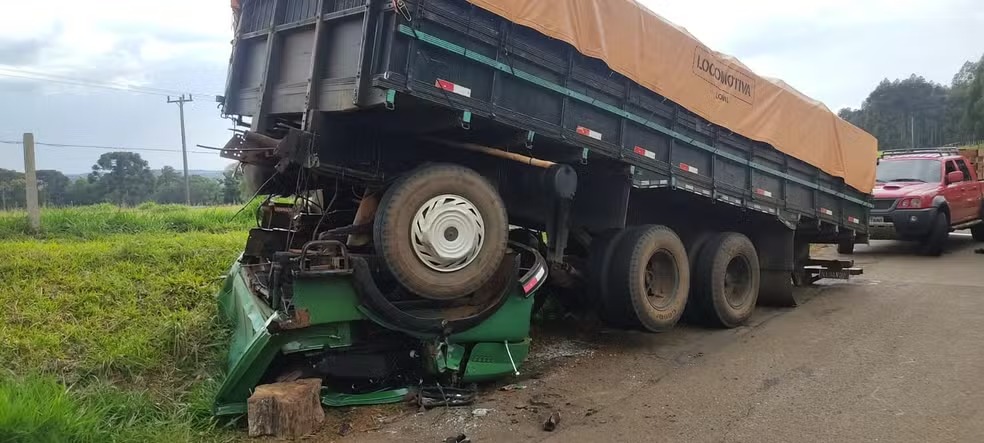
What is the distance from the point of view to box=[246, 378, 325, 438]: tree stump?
429 cm

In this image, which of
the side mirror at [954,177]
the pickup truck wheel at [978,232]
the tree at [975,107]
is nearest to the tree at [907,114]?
the tree at [975,107]

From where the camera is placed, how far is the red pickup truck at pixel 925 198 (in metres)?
12.8

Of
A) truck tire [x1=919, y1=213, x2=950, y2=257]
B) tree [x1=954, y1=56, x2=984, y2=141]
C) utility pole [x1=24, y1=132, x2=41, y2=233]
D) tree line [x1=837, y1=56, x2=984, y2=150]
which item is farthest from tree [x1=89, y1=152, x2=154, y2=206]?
tree [x1=954, y1=56, x2=984, y2=141]

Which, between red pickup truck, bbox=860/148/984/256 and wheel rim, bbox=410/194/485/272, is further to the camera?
red pickup truck, bbox=860/148/984/256

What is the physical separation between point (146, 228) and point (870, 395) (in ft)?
32.1

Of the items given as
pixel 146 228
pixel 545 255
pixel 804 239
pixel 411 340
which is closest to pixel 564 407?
pixel 411 340

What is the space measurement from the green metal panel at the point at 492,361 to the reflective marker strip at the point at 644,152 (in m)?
2.19

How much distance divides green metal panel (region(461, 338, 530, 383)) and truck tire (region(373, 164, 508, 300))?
1.62 feet

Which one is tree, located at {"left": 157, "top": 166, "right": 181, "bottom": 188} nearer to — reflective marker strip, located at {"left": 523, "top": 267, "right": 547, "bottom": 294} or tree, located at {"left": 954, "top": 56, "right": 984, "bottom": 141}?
reflective marker strip, located at {"left": 523, "top": 267, "right": 547, "bottom": 294}

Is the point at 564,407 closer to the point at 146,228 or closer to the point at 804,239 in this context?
the point at 804,239

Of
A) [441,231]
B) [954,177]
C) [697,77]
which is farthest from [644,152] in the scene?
[954,177]

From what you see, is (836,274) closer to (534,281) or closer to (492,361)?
(534,281)

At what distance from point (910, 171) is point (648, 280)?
10.0 metres

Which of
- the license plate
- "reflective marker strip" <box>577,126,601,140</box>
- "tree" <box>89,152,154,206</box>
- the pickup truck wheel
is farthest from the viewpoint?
"tree" <box>89,152,154,206</box>
